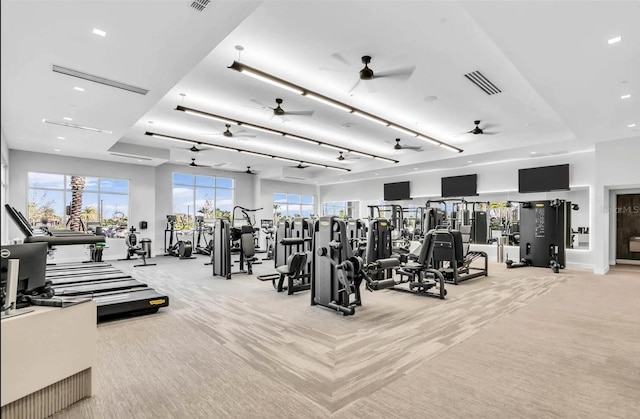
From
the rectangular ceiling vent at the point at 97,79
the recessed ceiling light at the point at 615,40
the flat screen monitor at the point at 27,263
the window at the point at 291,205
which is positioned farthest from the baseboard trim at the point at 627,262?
the flat screen monitor at the point at 27,263

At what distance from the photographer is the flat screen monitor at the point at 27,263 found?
2.38 meters

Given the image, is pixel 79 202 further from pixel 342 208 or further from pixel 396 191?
pixel 396 191

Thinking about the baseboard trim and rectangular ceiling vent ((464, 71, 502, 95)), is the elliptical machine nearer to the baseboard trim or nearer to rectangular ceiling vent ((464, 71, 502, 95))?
rectangular ceiling vent ((464, 71, 502, 95))

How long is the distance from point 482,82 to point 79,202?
1201 centimetres

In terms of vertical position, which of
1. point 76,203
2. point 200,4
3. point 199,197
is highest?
point 200,4

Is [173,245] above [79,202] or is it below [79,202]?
below

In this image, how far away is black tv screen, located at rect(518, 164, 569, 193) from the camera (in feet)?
32.4

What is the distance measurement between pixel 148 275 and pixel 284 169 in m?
7.63

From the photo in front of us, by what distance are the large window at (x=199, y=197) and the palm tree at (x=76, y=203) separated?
3.16 metres

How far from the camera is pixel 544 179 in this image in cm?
1029

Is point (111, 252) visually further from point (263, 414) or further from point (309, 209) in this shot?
point (263, 414)

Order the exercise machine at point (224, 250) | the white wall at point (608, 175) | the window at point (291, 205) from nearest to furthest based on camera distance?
the exercise machine at point (224, 250) → the white wall at point (608, 175) → the window at point (291, 205)

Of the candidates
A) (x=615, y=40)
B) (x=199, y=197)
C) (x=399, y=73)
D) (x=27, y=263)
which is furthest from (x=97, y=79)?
(x=199, y=197)

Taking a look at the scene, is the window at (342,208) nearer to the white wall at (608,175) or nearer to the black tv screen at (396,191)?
the black tv screen at (396,191)
